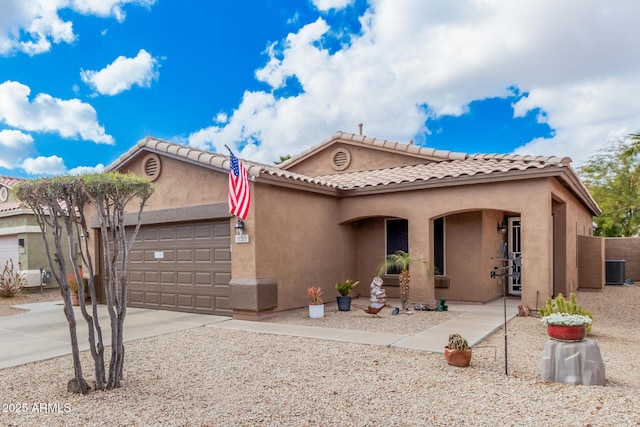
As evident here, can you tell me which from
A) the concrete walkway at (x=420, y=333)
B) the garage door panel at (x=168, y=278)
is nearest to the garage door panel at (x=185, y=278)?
the garage door panel at (x=168, y=278)

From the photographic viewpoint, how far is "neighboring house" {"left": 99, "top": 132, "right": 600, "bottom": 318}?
10.2 m

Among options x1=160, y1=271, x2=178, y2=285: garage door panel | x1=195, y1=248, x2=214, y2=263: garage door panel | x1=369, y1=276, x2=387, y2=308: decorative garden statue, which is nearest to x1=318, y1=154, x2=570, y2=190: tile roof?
x1=369, y1=276, x2=387, y2=308: decorative garden statue

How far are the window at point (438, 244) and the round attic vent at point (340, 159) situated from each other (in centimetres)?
466

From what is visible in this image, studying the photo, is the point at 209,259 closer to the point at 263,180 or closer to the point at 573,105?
the point at 263,180

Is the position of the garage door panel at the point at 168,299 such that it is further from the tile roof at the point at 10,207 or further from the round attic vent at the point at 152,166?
the tile roof at the point at 10,207

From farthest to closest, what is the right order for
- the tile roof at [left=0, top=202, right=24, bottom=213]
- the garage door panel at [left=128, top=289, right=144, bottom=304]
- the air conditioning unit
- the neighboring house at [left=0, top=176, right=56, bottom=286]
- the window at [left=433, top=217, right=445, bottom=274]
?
→ the air conditioning unit, the tile roof at [left=0, top=202, right=24, bottom=213], the neighboring house at [left=0, top=176, right=56, bottom=286], the window at [left=433, top=217, right=445, bottom=274], the garage door panel at [left=128, top=289, right=144, bottom=304]

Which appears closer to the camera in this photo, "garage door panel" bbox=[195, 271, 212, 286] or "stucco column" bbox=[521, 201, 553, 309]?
"stucco column" bbox=[521, 201, 553, 309]

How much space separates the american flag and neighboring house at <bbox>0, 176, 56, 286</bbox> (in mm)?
11393

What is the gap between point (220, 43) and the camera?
50.1 ft

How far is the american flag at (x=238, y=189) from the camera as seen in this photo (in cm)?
941

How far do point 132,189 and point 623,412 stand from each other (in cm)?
578

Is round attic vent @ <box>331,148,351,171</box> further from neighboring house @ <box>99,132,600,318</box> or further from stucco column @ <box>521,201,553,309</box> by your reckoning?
stucco column @ <box>521,201,553,309</box>

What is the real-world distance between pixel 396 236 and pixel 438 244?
48.8 inches

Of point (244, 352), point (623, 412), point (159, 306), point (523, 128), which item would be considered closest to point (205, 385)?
point (244, 352)
